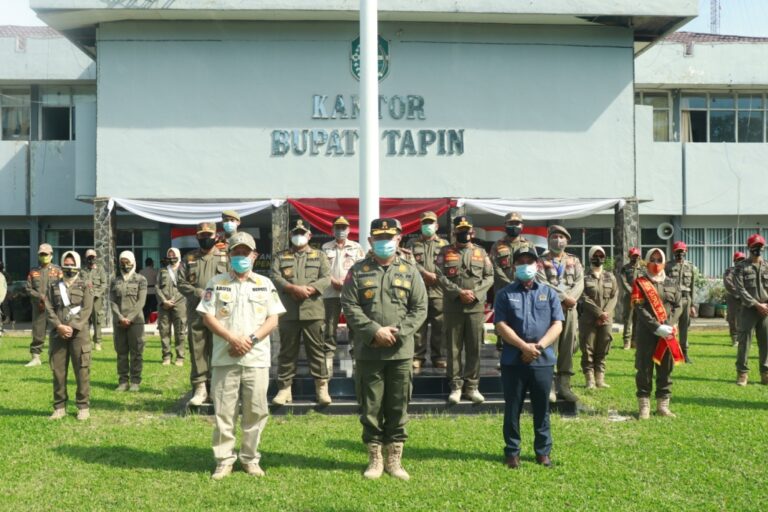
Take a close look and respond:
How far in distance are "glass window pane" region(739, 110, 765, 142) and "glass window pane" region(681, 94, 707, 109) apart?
3.86ft

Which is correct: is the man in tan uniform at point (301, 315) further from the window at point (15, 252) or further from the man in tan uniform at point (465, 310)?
the window at point (15, 252)

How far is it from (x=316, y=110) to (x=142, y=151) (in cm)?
389

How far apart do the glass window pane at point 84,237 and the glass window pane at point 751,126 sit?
18.9m

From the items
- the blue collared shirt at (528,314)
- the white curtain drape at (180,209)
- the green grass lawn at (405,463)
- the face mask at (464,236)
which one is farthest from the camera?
the white curtain drape at (180,209)

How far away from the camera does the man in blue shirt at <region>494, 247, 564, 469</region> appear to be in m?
6.20

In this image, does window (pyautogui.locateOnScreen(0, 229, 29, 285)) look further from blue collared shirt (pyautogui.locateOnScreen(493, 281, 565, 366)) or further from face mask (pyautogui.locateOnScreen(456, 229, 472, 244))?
blue collared shirt (pyautogui.locateOnScreen(493, 281, 565, 366))

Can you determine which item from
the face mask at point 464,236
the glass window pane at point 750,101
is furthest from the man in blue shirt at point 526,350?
the glass window pane at point 750,101

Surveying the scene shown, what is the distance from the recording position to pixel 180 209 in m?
16.1

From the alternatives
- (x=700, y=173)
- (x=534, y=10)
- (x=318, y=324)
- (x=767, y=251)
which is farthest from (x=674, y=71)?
(x=318, y=324)

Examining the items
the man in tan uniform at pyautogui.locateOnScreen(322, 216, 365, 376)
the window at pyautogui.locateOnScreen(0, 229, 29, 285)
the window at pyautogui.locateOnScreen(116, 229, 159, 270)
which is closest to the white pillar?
the man in tan uniform at pyautogui.locateOnScreen(322, 216, 365, 376)

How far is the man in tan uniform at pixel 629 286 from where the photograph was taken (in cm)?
1330

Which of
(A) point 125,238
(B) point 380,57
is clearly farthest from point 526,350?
(A) point 125,238

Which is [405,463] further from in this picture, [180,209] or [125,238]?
[125,238]

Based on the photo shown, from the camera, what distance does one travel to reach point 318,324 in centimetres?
812
